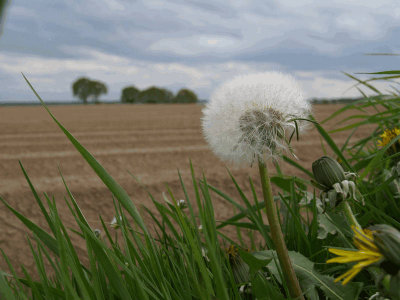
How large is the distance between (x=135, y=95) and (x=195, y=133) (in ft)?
159

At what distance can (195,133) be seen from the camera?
26.8ft

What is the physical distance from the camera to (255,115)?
0.77m

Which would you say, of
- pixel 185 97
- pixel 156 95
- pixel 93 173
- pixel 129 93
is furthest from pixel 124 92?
pixel 93 173

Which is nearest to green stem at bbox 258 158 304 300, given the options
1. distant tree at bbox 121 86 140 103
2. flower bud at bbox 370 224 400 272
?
flower bud at bbox 370 224 400 272

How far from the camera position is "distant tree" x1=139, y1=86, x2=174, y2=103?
52.1 metres

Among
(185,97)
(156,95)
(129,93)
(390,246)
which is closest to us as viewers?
(390,246)

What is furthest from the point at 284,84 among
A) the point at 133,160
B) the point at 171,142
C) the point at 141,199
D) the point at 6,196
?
the point at 171,142

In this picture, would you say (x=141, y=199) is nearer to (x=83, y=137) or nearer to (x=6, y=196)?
(x=6, y=196)

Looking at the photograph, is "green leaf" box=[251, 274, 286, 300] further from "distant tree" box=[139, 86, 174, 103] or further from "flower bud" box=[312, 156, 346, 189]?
"distant tree" box=[139, 86, 174, 103]

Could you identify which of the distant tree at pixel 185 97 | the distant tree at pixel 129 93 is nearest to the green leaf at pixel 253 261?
the distant tree at pixel 185 97

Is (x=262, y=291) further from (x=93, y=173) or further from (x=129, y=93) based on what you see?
(x=129, y=93)

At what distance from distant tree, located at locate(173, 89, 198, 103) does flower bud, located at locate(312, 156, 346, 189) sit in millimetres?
47526

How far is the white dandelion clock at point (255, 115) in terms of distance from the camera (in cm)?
76

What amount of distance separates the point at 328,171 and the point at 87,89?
57.4m
